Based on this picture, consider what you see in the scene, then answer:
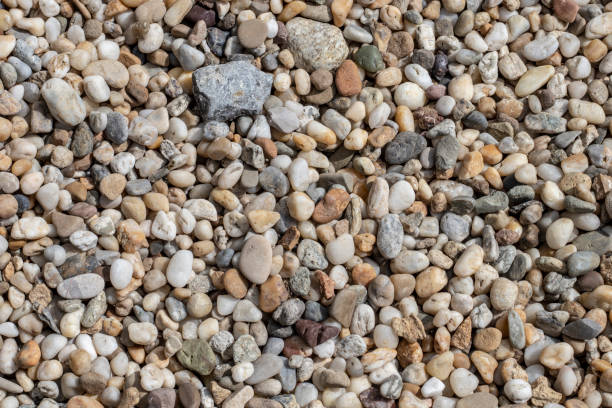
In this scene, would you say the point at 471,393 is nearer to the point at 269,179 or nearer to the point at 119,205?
the point at 269,179

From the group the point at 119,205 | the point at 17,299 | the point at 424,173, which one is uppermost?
the point at 424,173

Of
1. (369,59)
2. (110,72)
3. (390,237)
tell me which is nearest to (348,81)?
(369,59)

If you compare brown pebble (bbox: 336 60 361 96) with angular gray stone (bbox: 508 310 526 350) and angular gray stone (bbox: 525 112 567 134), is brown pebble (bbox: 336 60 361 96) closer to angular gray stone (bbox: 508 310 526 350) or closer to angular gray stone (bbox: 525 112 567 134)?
angular gray stone (bbox: 525 112 567 134)

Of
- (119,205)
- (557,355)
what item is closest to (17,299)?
(119,205)

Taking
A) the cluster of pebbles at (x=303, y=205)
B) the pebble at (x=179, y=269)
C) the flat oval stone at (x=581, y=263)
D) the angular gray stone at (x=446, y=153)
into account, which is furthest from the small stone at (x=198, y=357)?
the flat oval stone at (x=581, y=263)

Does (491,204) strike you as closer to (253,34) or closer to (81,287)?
(253,34)

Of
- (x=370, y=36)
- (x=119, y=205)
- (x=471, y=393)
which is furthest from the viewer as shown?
(x=370, y=36)

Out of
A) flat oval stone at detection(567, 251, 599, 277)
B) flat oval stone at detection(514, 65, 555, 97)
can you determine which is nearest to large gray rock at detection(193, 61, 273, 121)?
flat oval stone at detection(514, 65, 555, 97)
